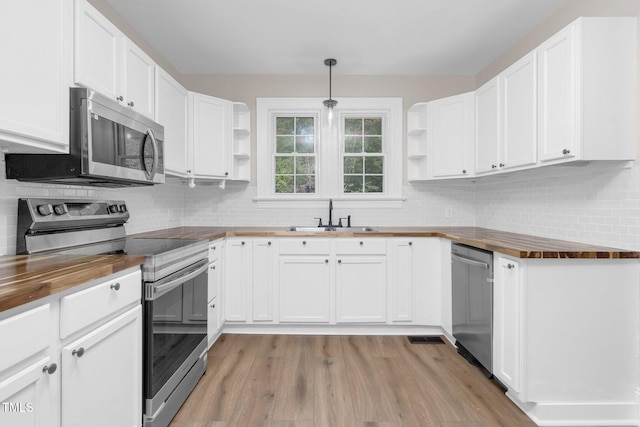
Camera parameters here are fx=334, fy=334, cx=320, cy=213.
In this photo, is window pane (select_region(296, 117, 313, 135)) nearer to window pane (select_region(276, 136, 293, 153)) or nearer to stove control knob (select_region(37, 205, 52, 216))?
window pane (select_region(276, 136, 293, 153))

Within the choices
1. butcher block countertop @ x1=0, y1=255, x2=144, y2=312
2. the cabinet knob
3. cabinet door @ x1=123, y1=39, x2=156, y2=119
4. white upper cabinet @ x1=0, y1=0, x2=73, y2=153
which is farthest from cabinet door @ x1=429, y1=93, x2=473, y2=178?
the cabinet knob

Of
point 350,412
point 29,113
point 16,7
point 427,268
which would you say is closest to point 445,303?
point 427,268

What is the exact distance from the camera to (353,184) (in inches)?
149

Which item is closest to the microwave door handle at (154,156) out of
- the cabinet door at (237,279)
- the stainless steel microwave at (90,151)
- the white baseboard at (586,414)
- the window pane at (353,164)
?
the stainless steel microwave at (90,151)

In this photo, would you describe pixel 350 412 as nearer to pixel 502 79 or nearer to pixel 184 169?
pixel 184 169

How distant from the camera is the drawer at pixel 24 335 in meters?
→ 0.89

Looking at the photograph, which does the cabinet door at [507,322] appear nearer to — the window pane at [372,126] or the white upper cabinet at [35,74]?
the window pane at [372,126]

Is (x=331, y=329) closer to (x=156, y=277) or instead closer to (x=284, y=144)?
(x=156, y=277)

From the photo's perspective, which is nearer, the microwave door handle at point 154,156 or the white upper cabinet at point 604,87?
the white upper cabinet at point 604,87

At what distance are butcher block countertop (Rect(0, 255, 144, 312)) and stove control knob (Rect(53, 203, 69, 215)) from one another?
1.04ft

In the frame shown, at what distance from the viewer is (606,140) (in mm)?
1922

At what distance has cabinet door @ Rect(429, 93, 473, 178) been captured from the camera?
3.23m

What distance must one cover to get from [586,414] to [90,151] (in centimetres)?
298

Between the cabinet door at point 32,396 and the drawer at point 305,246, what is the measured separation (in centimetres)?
203
